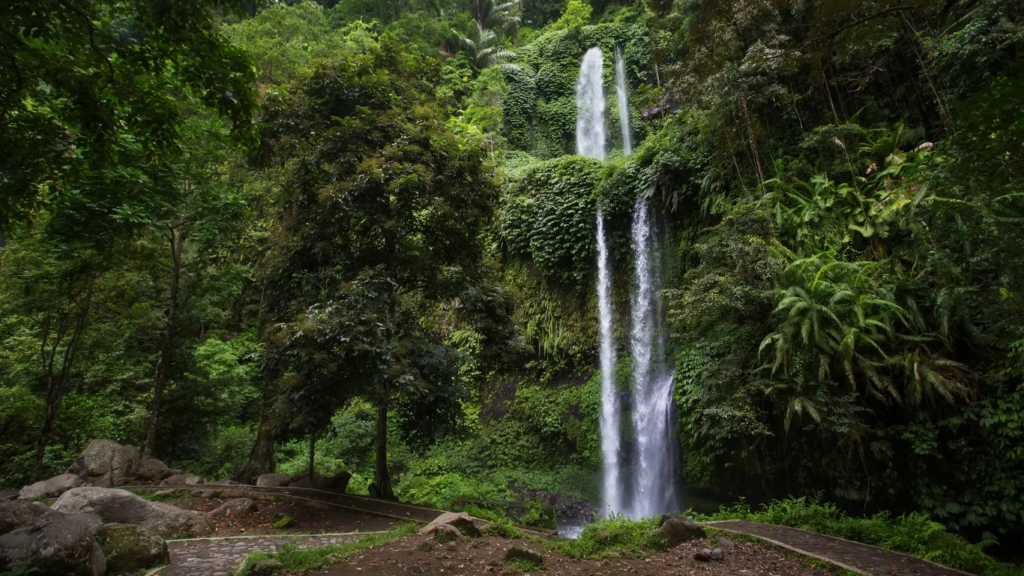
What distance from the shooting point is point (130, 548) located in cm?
430

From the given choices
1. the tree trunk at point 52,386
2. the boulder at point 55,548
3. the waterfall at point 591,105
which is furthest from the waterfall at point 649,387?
the tree trunk at point 52,386

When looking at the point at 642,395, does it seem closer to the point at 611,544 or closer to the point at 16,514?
the point at 611,544

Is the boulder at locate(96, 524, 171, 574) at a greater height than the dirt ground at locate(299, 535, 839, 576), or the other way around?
the boulder at locate(96, 524, 171, 574)

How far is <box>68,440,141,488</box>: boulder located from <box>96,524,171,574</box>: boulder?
227 inches

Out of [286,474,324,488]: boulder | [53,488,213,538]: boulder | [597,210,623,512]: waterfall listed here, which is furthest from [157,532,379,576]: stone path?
[597,210,623,512]: waterfall

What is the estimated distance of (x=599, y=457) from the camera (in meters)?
12.3

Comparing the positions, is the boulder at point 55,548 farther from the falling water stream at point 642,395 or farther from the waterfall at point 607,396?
the falling water stream at point 642,395

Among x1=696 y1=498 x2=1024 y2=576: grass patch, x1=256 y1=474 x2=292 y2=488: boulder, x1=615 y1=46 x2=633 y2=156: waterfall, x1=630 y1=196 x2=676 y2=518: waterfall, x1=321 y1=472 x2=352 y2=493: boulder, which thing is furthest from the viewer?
x1=615 y1=46 x2=633 y2=156: waterfall

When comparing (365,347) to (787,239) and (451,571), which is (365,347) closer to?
(451,571)

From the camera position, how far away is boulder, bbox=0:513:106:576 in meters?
3.58

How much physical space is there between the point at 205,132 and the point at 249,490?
6.48m

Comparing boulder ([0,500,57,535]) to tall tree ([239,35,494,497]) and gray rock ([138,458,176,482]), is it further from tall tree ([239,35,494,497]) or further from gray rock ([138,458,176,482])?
gray rock ([138,458,176,482])

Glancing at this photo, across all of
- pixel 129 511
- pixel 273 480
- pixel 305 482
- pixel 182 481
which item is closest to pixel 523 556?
pixel 129 511

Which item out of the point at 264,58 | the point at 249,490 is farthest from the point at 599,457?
the point at 264,58
